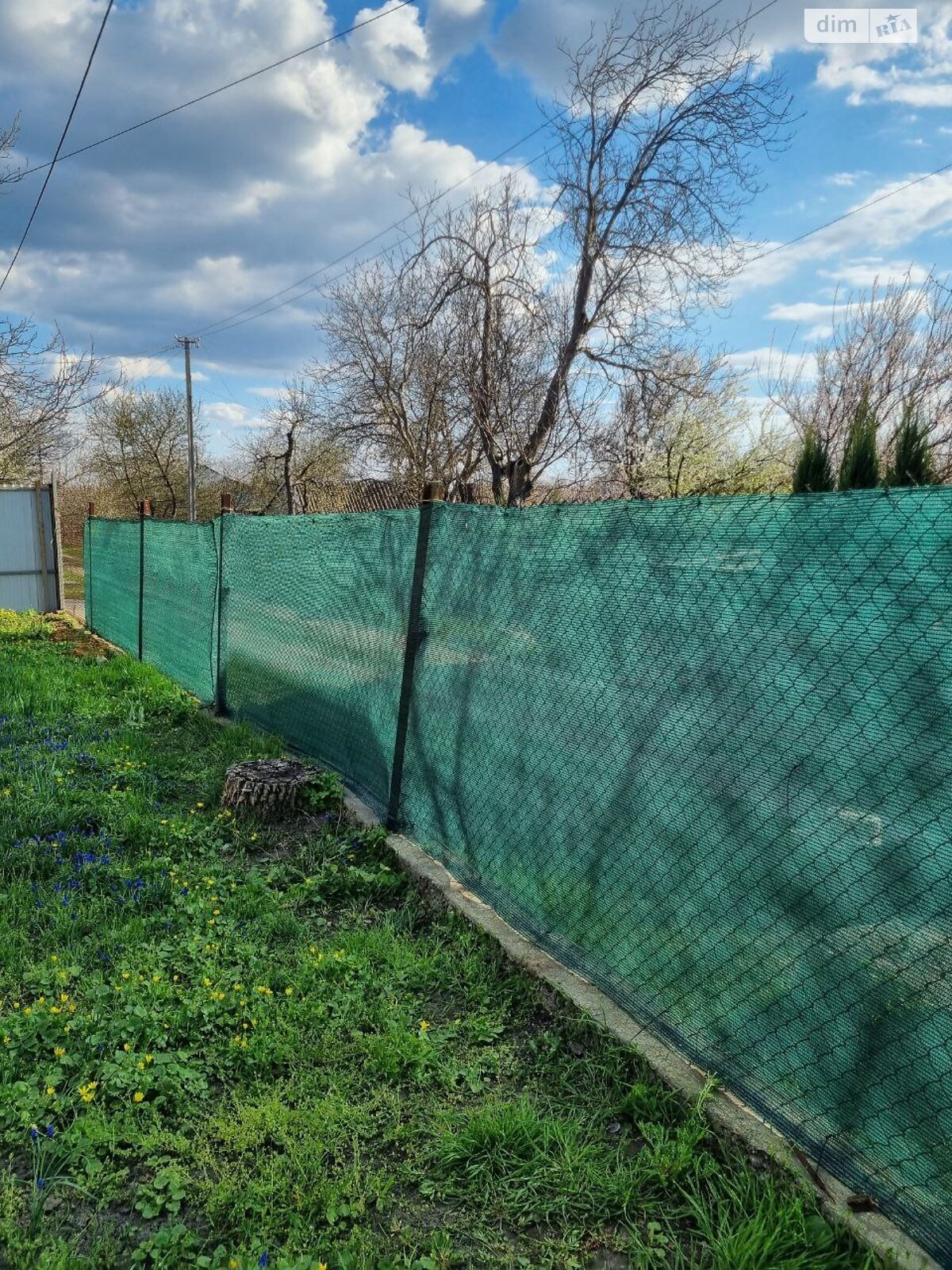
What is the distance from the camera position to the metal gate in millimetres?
12664

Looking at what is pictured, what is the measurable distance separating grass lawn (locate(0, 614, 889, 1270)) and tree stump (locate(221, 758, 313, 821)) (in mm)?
551

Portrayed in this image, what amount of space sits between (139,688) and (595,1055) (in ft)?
18.2

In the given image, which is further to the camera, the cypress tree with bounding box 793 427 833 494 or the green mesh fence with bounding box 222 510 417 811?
the cypress tree with bounding box 793 427 833 494

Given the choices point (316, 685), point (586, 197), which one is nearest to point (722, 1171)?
point (316, 685)

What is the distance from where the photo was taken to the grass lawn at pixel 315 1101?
1.79m

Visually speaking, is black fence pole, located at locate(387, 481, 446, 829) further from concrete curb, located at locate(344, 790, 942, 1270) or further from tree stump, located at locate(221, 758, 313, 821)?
tree stump, located at locate(221, 758, 313, 821)

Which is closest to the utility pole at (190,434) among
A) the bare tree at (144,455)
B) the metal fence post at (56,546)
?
the bare tree at (144,455)

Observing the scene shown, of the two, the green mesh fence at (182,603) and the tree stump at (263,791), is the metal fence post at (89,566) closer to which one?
the green mesh fence at (182,603)

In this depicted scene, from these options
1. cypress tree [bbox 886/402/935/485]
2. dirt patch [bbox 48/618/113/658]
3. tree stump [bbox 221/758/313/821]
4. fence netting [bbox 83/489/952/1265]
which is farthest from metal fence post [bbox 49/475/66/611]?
cypress tree [bbox 886/402/935/485]

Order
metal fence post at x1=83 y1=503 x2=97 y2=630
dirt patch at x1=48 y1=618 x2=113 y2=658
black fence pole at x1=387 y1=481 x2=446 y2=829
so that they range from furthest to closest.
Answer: metal fence post at x1=83 y1=503 x2=97 y2=630, dirt patch at x1=48 y1=618 x2=113 y2=658, black fence pole at x1=387 y1=481 x2=446 y2=829

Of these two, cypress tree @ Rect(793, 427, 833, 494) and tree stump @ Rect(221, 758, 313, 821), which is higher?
cypress tree @ Rect(793, 427, 833, 494)

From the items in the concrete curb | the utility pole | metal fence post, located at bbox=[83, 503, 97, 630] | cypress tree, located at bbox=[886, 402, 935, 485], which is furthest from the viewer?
the utility pole

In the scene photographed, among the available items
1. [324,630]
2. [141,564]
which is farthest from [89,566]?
[324,630]

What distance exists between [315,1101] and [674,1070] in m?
1.00
